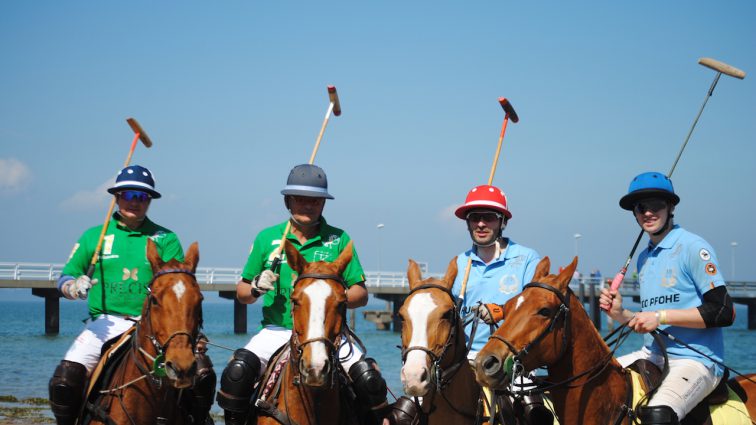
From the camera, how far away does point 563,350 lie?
17.8 ft

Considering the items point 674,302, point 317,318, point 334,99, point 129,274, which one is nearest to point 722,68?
point 674,302

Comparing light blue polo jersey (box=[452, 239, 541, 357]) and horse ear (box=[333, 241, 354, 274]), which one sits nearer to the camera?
horse ear (box=[333, 241, 354, 274])

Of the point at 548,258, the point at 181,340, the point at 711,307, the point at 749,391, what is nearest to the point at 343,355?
the point at 181,340

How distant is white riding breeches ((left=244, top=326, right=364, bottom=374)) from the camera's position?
6.32 m

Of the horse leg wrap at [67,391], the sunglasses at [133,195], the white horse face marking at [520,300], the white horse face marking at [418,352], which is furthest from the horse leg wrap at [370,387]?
the sunglasses at [133,195]

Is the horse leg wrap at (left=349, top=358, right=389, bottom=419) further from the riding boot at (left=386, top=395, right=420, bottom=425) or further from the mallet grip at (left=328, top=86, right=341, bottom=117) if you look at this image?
the mallet grip at (left=328, top=86, right=341, bottom=117)

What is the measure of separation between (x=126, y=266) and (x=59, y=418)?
4.44 feet

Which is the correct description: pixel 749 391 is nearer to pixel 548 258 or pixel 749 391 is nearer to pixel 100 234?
pixel 548 258

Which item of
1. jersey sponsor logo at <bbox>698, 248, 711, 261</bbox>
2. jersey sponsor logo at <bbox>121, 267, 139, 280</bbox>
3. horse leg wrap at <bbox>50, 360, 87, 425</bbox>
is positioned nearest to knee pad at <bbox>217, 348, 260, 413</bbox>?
horse leg wrap at <bbox>50, 360, 87, 425</bbox>

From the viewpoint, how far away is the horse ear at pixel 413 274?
5.79 metres

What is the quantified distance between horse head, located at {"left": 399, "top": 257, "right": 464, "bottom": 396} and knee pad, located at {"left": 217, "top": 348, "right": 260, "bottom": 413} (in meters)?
1.41

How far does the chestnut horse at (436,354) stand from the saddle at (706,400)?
3.72 ft

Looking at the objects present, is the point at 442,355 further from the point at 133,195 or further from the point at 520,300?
the point at 133,195

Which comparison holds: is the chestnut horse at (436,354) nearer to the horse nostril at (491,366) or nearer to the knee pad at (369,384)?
the horse nostril at (491,366)
